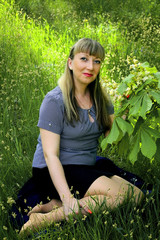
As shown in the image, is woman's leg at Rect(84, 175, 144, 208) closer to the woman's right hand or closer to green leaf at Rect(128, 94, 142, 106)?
the woman's right hand

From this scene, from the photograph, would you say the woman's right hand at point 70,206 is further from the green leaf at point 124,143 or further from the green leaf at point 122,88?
the green leaf at point 122,88

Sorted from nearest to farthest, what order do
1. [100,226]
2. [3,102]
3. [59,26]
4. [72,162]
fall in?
1. [100,226]
2. [72,162]
3. [3,102]
4. [59,26]

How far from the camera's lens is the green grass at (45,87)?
201 cm

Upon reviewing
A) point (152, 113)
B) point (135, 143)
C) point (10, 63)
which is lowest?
point (135, 143)

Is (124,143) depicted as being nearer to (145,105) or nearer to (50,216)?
(145,105)

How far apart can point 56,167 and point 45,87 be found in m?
1.78

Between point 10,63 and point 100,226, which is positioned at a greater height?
point 10,63

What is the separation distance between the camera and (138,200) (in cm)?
221

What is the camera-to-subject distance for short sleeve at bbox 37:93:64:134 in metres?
2.36

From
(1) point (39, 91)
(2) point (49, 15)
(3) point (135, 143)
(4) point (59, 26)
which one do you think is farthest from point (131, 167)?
(2) point (49, 15)

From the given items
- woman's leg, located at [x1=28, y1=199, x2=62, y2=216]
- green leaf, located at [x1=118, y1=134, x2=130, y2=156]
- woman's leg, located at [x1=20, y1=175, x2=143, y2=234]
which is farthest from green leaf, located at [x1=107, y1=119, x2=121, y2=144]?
woman's leg, located at [x1=28, y1=199, x2=62, y2=216]

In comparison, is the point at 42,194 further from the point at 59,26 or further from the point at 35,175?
the point at 59,26

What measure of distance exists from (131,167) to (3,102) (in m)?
1.61

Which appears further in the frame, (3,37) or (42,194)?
(3,37)
